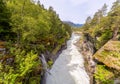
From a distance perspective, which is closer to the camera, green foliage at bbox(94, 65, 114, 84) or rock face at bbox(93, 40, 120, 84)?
green foliage at bbox(94, 65, 114, 84)

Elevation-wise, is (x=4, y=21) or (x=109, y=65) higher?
(x=4, y=21)

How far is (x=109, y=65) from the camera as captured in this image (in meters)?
21.9

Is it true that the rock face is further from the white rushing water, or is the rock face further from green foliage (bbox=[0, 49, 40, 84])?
green foliage (bbox=[0, 49, 40, 84])

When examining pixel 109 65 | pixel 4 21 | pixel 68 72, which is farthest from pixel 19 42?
pixel 68 72

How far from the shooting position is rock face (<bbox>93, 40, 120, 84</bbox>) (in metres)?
21.1

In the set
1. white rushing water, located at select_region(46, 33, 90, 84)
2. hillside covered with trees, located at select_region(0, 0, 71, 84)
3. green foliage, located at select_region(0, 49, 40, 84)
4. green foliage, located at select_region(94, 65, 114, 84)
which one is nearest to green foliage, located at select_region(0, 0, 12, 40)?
hillside covered with trees, located at select_region(0, 0, 71, 84)

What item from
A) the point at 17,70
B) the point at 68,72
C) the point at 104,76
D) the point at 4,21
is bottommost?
the point at 68,72

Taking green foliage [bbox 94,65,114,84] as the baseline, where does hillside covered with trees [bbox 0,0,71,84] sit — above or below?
above

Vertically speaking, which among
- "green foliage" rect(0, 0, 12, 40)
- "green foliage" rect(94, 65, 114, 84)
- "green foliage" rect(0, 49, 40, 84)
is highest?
"green foliage" rect(0, 0, 12, 40)

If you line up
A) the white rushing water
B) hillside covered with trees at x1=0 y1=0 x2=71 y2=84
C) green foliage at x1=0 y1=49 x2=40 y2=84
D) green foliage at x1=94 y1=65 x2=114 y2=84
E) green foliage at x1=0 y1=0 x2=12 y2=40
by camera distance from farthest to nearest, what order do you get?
the white rushing water
green foliage at x1=0 y1=0 x2=12 y2=40
green foliage at x1=94 y1=65 x2=114 y2=84
hillside covered with trees at x1=0 y1=0 x2=71 y2=84
green foliage at x1=0 y1=49 x2=40 y2=84

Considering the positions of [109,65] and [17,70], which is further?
[109,65]

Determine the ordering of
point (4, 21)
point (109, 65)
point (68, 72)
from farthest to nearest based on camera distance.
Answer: point (68, 72), point (4, 21), point (109, 65)

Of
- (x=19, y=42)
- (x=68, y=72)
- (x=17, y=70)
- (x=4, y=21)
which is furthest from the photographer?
(x=68, y=72)

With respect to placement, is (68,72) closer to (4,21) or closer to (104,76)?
(104,76)
